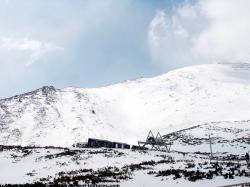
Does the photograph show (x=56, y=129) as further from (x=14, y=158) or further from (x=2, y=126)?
(x=14, y=158)

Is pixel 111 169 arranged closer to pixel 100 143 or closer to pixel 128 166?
pixel 128 166

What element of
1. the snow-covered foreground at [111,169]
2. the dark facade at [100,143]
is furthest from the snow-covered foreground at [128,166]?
the dark facade at [100,143]

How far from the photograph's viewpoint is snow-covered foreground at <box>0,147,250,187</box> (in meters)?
35.1

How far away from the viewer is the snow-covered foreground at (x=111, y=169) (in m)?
35.1

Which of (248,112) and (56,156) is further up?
(248,112)

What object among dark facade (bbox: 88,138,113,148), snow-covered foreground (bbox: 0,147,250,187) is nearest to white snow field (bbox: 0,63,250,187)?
snow-covered foreground (bbox: 0,147,250,187)

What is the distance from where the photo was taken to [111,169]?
47.0m

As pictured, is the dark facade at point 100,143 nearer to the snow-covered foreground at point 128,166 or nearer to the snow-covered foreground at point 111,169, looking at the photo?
the snow-covered foreground at point 128,166

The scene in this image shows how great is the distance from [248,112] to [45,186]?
141 m

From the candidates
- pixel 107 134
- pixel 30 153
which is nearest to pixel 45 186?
pixel 30 153

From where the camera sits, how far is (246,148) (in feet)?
284

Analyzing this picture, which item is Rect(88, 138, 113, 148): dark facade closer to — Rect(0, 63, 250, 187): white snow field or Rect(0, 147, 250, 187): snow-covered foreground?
Rect(0, 63, 250, 187): white snow field

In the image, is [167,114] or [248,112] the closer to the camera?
[248,112]

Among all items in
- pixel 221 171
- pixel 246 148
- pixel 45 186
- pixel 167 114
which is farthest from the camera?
pixel 167 114
